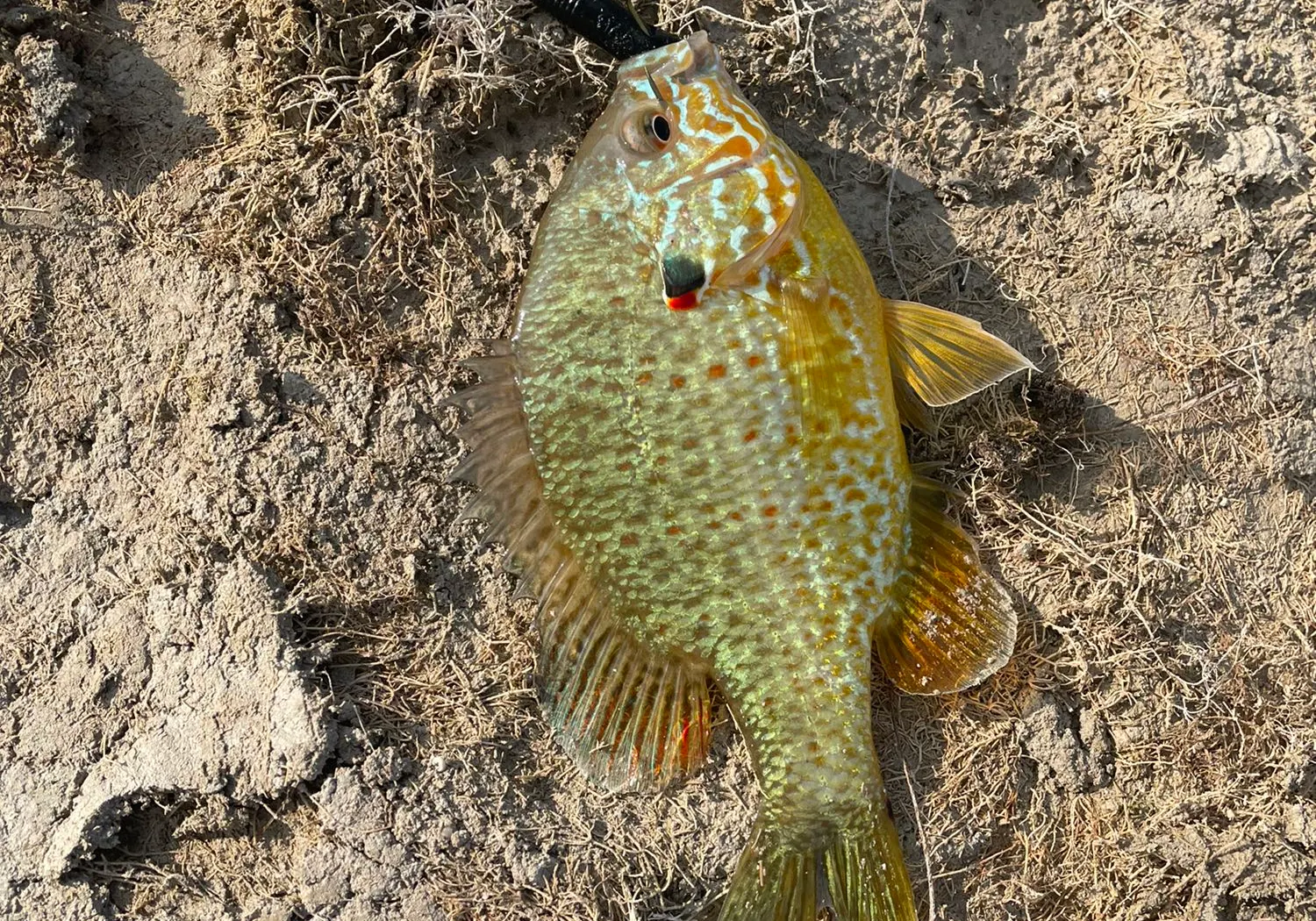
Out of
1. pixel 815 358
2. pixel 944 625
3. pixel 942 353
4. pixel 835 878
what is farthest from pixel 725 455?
pixel 835 878

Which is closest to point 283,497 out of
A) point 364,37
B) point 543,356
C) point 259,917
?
point 543,356

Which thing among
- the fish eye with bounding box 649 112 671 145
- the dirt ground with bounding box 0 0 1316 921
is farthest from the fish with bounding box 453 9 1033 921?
the dirt ground with bounding box 0 0 1316 921

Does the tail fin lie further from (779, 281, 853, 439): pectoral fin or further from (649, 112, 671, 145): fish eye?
(649, 112, 671, 145): fish eye

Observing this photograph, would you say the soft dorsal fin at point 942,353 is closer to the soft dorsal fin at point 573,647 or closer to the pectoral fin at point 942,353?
the pectoral fin at point 942,353

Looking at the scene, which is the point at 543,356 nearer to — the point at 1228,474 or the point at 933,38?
the point at 933,38

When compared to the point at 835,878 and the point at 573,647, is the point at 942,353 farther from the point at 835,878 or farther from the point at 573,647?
the point at 835,878
